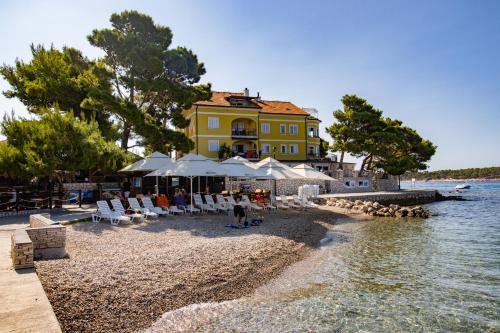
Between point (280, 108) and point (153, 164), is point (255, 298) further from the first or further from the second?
point (280, 108)

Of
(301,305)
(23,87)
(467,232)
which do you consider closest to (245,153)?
(23,87)

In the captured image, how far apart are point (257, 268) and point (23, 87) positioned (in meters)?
26.6

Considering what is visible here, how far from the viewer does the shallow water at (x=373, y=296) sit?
640 cm

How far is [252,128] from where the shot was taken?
4150 cm

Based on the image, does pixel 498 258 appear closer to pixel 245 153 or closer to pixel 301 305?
pixel 301 305

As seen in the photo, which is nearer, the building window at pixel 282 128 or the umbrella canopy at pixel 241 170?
the umbrella canopy at pixel 241 170

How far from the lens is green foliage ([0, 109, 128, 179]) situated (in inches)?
682

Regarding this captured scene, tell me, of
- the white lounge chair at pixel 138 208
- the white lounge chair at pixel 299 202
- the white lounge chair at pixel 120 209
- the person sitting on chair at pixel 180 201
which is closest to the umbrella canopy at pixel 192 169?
the white lounge chair at pixel 138 208

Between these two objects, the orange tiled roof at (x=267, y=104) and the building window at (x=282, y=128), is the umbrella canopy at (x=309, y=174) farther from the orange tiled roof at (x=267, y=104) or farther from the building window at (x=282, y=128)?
the building window at (x=282, y=128)

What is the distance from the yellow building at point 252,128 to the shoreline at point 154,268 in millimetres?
24590

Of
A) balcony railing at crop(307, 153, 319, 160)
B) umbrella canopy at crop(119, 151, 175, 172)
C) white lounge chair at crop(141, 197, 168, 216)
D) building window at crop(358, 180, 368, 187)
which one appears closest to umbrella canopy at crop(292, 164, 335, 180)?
umbrella canopy at crop(119, 151, 175, 172)

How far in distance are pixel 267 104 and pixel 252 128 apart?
584cm

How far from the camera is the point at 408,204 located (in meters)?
37.8

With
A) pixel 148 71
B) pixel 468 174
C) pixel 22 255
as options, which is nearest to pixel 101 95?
pixel 148 71
